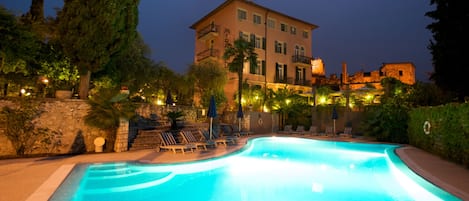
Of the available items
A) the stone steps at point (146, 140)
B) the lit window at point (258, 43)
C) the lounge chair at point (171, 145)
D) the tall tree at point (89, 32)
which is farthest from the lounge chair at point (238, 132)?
the lit window at point (258, 43)

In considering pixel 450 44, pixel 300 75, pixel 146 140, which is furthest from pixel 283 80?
pixel 146 140

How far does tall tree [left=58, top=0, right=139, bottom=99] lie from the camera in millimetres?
10656

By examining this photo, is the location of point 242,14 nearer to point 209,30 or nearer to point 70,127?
point 209,30

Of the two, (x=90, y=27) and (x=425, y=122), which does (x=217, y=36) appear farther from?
(x=425, y=122)

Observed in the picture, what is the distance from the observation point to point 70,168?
6.87m

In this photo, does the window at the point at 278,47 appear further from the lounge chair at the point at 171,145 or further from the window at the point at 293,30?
the lounge chair at the point at 171,145

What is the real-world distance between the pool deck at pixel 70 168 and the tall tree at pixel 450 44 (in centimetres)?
420

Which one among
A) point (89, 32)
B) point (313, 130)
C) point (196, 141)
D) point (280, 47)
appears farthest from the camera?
point (280, 47)

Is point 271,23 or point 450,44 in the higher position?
point 271,23

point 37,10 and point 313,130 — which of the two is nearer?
point 37,10

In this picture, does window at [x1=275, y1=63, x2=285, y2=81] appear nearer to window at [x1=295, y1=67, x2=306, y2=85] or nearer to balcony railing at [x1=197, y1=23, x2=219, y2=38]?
window at [x1=295, y1=67, x2=306, y2=85]

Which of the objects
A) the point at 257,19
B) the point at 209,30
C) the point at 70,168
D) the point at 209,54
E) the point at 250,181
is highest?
the point at 257,19

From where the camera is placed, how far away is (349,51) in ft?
269

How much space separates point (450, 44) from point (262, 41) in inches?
722
